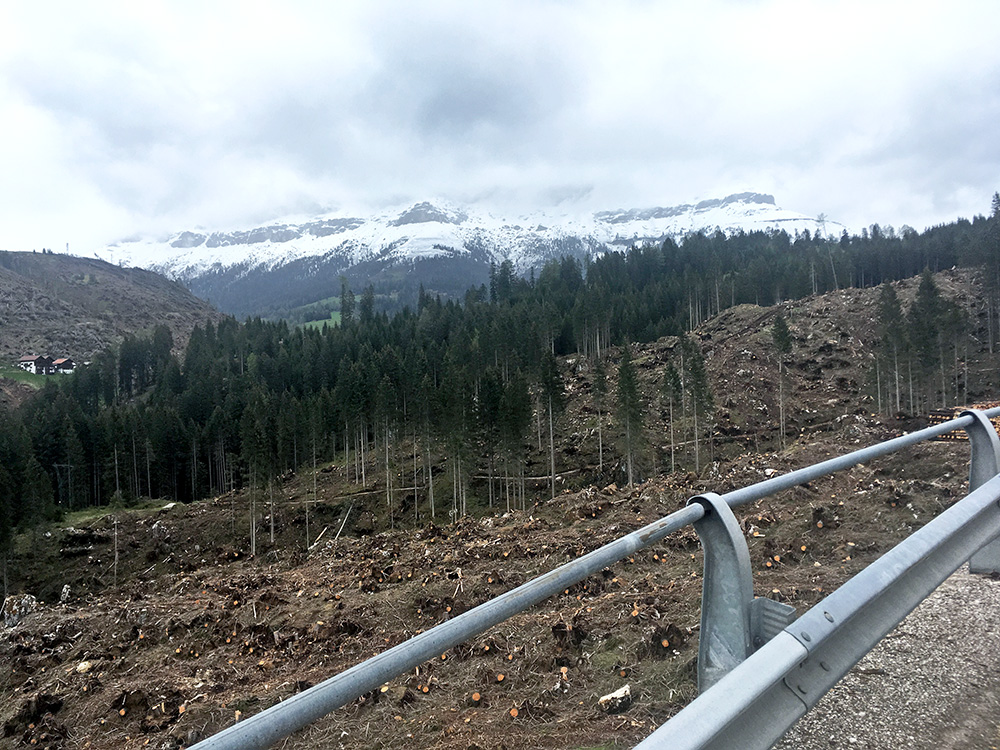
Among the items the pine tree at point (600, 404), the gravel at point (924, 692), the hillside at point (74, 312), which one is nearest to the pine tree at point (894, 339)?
A: the pine tree at point (600, 404)

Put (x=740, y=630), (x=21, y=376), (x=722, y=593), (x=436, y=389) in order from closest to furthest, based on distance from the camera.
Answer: (x=740, y=630)
(x=722, y=593)
(x=436, y=389)
(x=21, y=376)

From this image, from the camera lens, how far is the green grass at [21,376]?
11134cm

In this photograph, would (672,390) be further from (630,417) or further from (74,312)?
(74,312)

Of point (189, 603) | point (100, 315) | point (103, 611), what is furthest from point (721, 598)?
point (100, 315)

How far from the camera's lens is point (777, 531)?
7582 millimetres

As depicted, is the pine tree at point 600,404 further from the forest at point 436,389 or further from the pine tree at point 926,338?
the pine tree at point 926,338

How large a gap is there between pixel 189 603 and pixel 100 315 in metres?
192

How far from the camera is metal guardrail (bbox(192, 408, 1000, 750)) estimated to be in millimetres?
1490

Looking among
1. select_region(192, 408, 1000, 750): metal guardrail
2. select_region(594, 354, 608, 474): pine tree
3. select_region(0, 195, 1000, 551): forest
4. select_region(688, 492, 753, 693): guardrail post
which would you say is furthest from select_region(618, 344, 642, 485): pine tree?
select_region(688, 492, 753, 693): guardrail post

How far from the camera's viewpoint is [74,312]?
520 feet

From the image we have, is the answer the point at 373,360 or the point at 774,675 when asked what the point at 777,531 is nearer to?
the point at 774,675

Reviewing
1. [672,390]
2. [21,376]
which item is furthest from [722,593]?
[21,376]

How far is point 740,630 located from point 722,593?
0.63 ft

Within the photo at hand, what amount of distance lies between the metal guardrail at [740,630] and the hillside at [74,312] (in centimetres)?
14224
